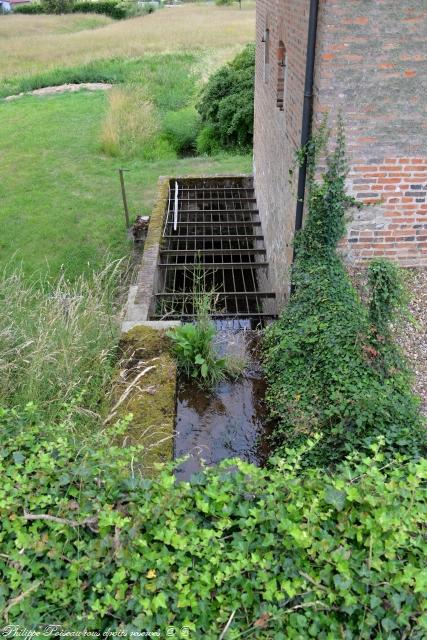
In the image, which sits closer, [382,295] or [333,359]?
[382,295]

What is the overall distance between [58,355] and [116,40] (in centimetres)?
2913

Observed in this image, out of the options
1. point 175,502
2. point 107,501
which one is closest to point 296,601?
point 175,502

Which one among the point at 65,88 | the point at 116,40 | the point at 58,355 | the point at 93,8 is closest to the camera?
the point at 58,355

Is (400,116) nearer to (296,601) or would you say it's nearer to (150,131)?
(296,601)

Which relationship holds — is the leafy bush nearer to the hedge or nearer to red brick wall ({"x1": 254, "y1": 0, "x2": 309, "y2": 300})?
the hedge

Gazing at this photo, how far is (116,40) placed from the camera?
28.7m

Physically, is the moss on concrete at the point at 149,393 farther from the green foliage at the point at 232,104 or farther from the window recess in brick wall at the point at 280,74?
the green foliage at the point at 232,104

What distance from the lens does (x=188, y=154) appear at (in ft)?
52.0

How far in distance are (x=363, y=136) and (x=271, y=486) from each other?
12.2ft

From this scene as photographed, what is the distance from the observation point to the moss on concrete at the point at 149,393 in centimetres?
417

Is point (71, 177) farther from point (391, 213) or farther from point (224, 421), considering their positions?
point (224, 421)

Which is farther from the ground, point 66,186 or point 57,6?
point 57,6

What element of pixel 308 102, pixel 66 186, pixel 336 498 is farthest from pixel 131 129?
pixel 336 498

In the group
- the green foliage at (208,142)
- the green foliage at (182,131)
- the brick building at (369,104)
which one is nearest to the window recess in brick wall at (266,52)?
the brick building at (369,104)
